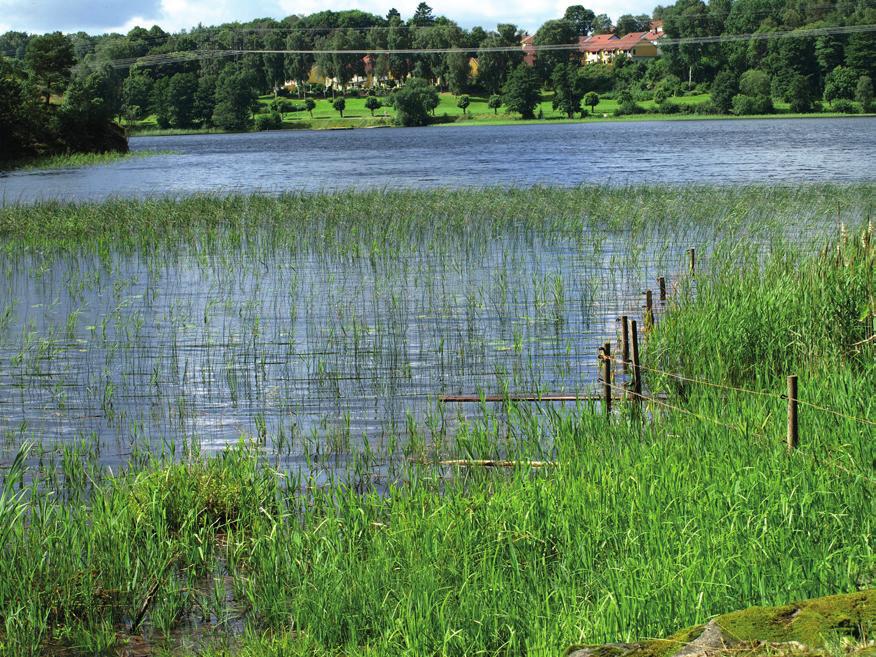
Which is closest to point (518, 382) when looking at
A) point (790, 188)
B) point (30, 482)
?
point (30, 482)

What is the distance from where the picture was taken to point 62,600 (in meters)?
6.82

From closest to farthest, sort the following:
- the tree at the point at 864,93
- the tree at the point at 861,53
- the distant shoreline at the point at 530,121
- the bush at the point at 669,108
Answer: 1. the tree at the point at 864,93
2. the distant shoreline at the point at 530,121
3. the tree at the point at 861,53
4. the bush at the point at 669,108

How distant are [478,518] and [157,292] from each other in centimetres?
1399

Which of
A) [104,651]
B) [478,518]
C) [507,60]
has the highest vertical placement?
[507,60]

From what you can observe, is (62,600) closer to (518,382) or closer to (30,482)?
(30,482)

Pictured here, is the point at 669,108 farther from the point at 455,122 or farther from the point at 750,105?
the point at 455,122

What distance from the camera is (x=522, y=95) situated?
149 m

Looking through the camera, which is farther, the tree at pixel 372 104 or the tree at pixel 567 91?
the tree at pixel 372 104

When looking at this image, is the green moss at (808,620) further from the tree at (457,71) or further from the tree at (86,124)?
the tree at (457,71)

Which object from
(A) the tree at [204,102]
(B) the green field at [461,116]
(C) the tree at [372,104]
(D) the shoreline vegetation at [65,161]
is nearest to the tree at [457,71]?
(B) the green field at [461,116]

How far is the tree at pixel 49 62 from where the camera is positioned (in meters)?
85.0

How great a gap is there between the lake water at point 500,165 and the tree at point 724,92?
1358 inches

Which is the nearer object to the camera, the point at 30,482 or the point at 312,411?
the point at 30,482

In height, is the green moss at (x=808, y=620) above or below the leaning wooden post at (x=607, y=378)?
above
